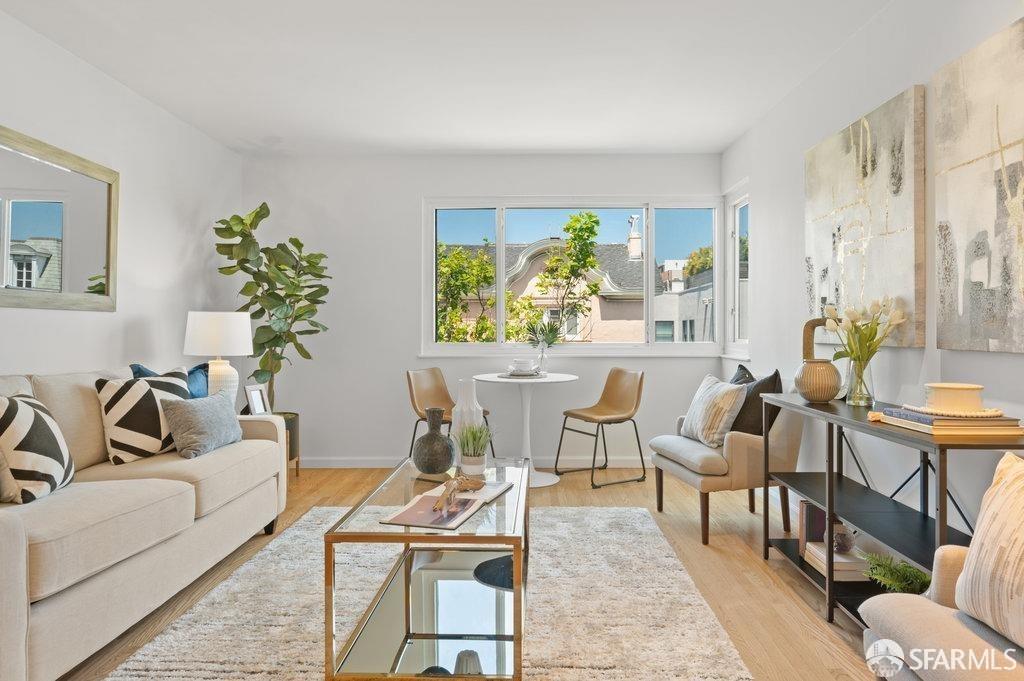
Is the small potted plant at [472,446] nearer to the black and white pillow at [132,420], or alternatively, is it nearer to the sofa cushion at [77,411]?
the black and white pillow at [132,420]

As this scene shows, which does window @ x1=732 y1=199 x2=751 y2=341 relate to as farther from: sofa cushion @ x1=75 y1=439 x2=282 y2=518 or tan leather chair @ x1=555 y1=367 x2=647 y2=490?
sofa cushion @ x1=75 y1=439 x2=282 y2=518

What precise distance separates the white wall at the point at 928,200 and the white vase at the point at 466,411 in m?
1.79

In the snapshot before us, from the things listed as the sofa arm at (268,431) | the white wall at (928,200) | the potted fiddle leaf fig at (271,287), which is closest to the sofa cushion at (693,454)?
the white wall at (928,200)

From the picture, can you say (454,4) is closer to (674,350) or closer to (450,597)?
(450,597)

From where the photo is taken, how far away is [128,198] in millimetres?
4160

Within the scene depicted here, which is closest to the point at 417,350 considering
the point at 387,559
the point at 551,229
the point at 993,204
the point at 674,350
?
the point at 551,229

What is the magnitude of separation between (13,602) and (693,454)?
3.00 meters

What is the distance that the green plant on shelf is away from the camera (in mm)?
2326

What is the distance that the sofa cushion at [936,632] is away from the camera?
1387 millimetres

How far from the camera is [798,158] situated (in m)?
4.09

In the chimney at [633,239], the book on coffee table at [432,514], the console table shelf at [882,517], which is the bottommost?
the console table shelf at [882,517]

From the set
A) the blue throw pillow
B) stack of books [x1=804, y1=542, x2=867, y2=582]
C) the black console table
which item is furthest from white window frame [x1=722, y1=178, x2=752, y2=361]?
the blue throw pillow

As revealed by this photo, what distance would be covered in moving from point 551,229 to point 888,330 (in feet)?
11.0

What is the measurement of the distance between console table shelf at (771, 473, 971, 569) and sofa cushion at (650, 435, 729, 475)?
38 centimetres
